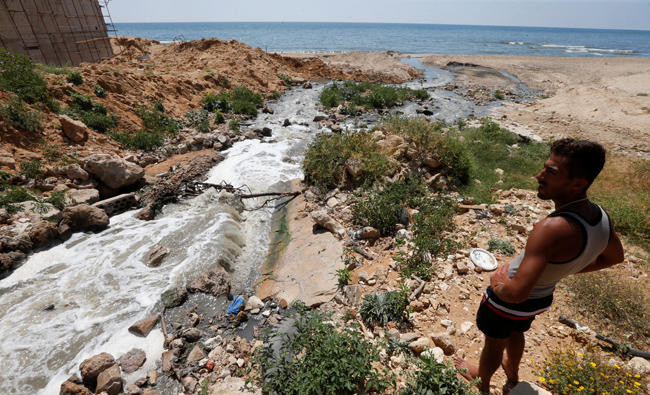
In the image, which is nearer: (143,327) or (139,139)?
(143,327)

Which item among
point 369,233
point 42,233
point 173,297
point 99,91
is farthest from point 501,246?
point 99,91

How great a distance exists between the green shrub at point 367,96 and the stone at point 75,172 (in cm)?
1261

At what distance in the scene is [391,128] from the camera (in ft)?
31.8

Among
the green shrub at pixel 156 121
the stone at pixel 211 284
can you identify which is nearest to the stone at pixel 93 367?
the stone at pixel 211 284

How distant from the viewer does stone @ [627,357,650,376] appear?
2.96m

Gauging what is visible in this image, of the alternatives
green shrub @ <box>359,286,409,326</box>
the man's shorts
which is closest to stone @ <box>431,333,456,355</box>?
green shrub @ <box>359,286,409,326</box>

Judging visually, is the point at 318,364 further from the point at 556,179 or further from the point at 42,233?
the point at 42,233

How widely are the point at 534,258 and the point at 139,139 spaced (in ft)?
40.2

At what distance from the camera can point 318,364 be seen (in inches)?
119

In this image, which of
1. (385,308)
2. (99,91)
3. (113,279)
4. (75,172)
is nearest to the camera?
(385,308)

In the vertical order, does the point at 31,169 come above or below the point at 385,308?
below

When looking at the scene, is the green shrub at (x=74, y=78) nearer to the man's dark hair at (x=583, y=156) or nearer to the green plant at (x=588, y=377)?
the man's dark hair at (x=583, y=156)

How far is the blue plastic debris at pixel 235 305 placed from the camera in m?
4.77

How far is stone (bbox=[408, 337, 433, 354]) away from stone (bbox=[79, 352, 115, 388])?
13.4 ft
